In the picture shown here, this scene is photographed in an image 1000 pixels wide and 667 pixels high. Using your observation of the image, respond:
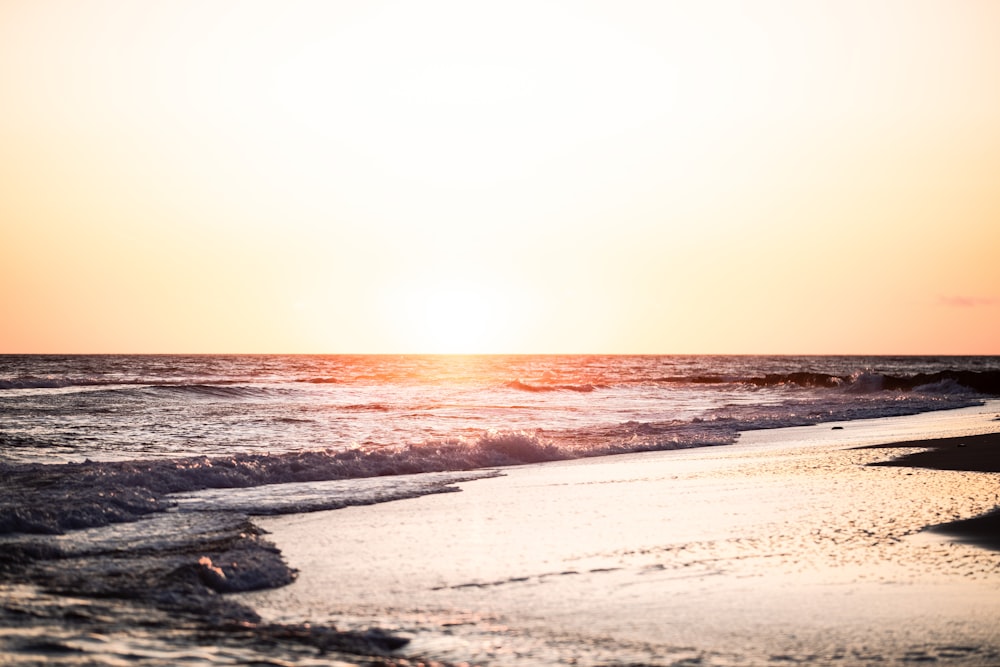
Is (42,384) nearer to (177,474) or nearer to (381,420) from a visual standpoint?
(381,420)

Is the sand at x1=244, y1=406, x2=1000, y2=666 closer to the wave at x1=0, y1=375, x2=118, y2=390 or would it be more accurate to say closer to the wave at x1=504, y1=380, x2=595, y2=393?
the wave at x1=0, y1=375, x2=118, y2=390

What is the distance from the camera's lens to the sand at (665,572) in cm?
614

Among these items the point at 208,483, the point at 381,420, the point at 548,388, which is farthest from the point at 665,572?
the point at 548,388

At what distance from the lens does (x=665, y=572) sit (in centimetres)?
823

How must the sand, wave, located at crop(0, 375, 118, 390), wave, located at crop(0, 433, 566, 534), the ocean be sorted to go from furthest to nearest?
1. wave, located at crop(0, 375, 118, 390)
2. wave, located at crop(0, 433, 566, 534)
3. the ocean
4. the sand

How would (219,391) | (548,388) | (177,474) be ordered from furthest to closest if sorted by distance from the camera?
(548,388)
(219,391)
(177,474)

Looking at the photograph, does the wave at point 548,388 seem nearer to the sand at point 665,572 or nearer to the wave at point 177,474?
the wave at point 177,474

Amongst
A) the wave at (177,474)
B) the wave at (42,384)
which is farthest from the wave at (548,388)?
the wave at (177,474)

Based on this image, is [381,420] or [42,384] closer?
[381,420]

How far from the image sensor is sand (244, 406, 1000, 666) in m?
6.14

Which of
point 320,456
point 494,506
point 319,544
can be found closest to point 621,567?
point 319,544

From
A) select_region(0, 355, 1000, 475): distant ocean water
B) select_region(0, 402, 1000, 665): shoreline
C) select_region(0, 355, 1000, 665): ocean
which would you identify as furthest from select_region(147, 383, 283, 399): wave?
select_region(0, 402, 1000, 665): shoreline

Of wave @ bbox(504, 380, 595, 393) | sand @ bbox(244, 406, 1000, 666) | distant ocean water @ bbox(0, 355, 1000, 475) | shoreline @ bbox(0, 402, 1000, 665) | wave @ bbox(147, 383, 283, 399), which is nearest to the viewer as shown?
sand @ bbox(244, 406, 1000, 666)

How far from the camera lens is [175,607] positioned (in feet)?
23.7
